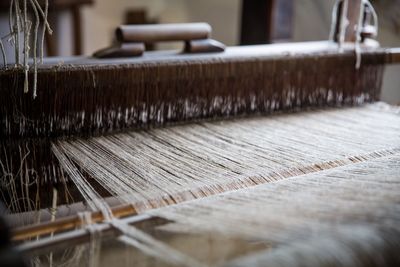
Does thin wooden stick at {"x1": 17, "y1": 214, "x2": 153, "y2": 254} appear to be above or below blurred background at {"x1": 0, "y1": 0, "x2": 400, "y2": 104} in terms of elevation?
below

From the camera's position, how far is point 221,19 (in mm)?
3406

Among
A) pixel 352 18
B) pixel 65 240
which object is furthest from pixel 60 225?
pixel 352 18

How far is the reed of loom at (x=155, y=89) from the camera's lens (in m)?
1.18

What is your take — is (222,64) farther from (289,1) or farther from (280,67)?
(289,1)

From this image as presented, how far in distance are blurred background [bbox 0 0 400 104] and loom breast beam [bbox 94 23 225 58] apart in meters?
1.19

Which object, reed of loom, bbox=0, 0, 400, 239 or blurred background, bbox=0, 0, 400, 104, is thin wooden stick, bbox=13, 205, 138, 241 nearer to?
reed of loom, bbox=0, 0, 400, 239

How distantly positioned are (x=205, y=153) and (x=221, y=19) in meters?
2.33

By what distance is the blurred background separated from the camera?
2426mm

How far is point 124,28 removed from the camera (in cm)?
139

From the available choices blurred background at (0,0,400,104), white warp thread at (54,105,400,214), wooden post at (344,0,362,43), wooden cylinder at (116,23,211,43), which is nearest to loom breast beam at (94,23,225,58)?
wooden cylinder at (116,23,211,43)

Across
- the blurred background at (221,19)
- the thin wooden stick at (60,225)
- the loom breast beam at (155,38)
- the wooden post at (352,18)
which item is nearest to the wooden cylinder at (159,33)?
the loom breast beam at (155,38)

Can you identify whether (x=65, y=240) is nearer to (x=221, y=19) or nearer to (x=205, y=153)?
(x=205, y=153)

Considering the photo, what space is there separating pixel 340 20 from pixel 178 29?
0.56 meters

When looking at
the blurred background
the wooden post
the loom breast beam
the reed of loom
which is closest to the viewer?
the reed of loom
